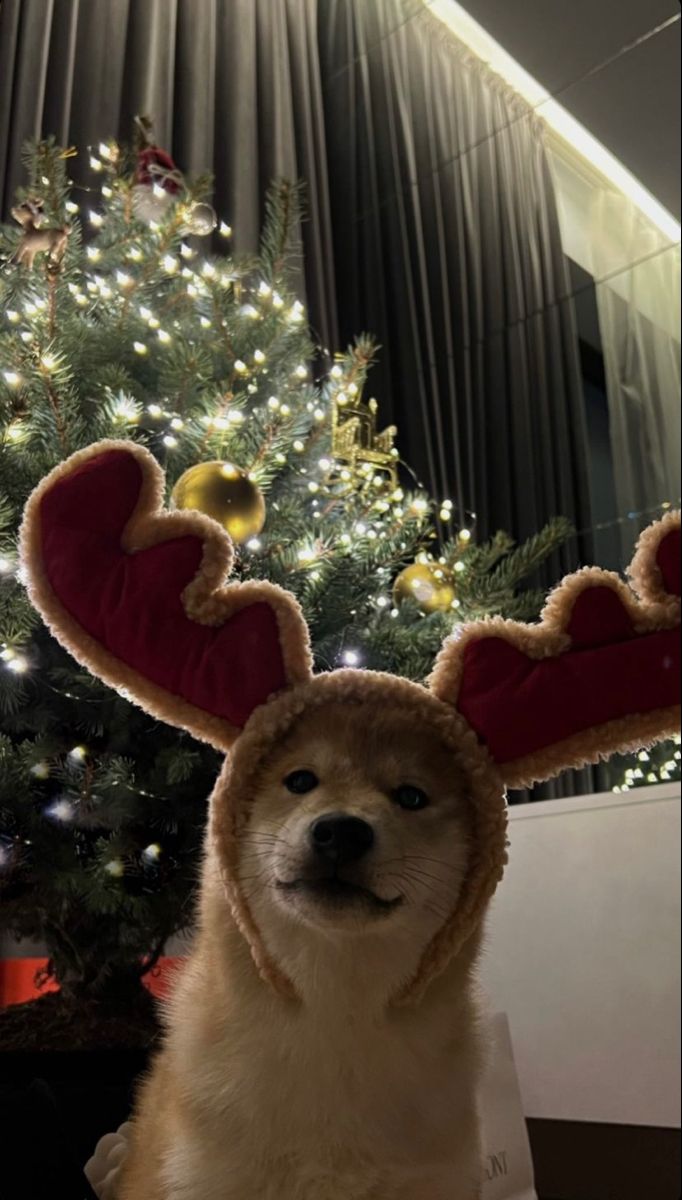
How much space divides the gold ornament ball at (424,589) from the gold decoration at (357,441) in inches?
7.3

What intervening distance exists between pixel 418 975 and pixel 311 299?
1.78 metres

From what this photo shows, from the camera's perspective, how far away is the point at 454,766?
62 cm

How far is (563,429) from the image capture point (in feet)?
5.98

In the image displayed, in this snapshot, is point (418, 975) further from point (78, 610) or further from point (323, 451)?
point (323, 451)

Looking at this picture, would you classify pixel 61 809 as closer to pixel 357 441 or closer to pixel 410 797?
pixel 410 797

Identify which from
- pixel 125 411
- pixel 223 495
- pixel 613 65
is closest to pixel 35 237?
pixel 125 411

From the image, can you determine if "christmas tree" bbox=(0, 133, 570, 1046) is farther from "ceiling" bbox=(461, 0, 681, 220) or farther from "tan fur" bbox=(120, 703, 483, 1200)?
"ceiling" bbox=(461, 0, 681, 220)

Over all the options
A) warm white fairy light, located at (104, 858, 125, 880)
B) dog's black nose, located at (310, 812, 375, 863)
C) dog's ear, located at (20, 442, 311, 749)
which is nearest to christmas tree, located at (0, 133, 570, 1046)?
warm white fairy light, located at (104, 858, 125, 880)

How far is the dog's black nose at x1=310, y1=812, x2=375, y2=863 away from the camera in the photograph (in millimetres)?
561

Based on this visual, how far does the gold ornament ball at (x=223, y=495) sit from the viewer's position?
0.99m

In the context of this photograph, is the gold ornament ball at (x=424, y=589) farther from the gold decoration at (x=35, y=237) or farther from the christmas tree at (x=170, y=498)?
the gold decoration at (x=35, y=237)

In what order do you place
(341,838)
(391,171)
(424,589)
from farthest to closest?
(391,171)
(424,589)
(341,838)

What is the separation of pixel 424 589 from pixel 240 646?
0.63 meters

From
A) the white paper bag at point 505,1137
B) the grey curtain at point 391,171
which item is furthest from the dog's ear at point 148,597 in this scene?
the grey curtain at point 391,171
